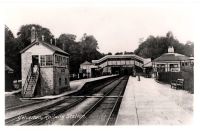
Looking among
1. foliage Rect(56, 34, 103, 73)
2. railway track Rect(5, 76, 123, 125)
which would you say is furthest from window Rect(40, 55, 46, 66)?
railway track Rect(5, 76, 123, 125)

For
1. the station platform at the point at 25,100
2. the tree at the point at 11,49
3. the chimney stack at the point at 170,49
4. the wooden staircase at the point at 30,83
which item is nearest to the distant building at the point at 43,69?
the wooden staircase at the point at 30,83

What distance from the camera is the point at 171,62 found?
13.7 metres

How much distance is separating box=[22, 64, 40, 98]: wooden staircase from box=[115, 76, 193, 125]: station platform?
4634 millimetres

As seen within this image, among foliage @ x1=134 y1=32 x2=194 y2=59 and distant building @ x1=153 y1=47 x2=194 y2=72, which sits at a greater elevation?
foliage @ x1=134 y1=32 x2=194 y2=59

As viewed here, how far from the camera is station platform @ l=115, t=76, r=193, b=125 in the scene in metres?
11.6

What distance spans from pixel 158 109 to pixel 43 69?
26.6 ft

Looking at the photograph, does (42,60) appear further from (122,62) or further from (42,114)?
(42,114)

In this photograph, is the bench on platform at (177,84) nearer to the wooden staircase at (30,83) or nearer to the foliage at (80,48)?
the foliage at (80,48)

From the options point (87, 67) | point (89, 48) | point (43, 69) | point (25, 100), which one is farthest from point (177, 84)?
point (43, 69)

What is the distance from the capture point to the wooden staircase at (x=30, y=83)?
1698 cm

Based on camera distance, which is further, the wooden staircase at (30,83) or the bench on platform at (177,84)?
the wooden staircase at (30,83)

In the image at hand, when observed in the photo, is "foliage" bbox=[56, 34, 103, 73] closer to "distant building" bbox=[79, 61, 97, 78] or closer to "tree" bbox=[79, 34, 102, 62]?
"tree" bbox=[79, 34, 102, 62]

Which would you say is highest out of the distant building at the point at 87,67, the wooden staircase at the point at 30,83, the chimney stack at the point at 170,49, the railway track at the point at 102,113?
the chimney stack at the point at 170,49

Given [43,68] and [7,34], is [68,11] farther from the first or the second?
[43,68]
